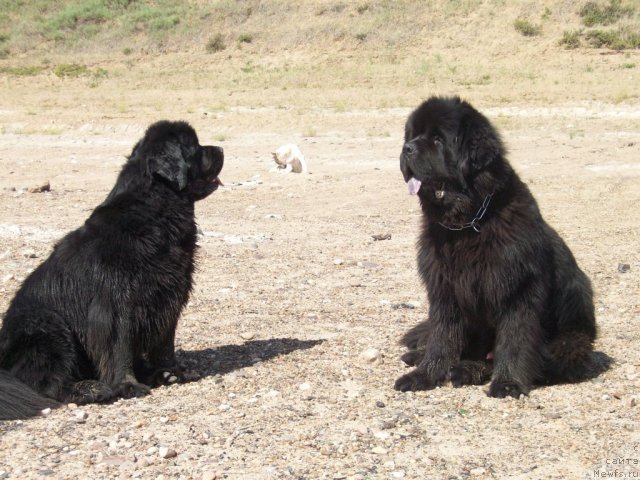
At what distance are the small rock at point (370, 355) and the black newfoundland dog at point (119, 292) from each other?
138cm

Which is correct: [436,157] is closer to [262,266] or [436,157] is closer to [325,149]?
[262,266]

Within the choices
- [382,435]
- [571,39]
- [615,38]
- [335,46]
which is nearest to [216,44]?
[335,46]

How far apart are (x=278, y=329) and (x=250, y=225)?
4883 mm

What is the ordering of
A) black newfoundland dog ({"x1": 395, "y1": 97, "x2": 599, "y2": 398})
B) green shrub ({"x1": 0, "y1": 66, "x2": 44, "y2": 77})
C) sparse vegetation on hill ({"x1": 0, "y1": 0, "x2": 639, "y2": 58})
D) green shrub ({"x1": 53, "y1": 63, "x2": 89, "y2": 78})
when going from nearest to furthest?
black newfoundland dog ({"x1": 395, "y1": 97, "x2": 599, "y2": 398}), sparse vegetation on hill ({"x1": 0, "y1": 0, "x2": 639, "y2": 58}), green shrub ({"x1": 53, "y1": 63, "x2": 89, "y2": 78}), green shrub ({"x1": 0, "y1": 66, "x2": 44, "y2": 77})

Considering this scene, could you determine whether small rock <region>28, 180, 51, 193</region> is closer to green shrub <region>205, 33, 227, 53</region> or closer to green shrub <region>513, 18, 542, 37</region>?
green shrub <region>513, 18, 542, 37</region>

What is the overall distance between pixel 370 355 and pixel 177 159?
2025mm

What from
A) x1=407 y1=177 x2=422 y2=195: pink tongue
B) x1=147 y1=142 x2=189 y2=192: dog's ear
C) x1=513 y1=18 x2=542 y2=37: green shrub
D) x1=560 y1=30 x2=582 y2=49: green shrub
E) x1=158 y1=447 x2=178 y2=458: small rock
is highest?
x1=513 y1=18 x2=542 y2=37: green shrub

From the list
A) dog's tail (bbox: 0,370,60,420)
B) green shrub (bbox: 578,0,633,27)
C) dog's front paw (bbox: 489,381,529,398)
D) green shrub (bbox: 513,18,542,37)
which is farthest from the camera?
green shrub (bbox: 578,0,633,27)

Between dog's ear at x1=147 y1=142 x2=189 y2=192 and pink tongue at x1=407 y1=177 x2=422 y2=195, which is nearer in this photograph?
pink tongue at x1=407 y1=177 x2=422 y2=195

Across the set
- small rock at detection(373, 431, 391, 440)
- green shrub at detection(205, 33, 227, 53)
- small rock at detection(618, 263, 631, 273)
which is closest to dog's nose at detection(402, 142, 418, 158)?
small rock at detection(373, 431, 391, 440)

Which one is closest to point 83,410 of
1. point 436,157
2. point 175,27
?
point 436,157

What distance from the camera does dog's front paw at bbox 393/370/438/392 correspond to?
593 cm

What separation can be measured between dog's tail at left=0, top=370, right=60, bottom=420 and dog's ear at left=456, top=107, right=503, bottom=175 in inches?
124

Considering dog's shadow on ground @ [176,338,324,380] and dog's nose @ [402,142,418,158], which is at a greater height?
dog's nose @ [402,142,418,158]
